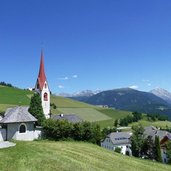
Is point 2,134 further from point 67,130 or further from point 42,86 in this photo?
point 42,86

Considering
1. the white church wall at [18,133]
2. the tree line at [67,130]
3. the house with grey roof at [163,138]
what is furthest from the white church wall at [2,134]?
the house with grey roof at [163,138]

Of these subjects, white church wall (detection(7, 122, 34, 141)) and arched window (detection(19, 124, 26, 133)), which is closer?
white church wall (detection(7, 122, 34, 141))

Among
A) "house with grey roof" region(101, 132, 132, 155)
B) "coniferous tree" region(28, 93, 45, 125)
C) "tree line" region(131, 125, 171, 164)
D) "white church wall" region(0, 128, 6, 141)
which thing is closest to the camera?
"white church wall" region(0, 128, 6, 141)

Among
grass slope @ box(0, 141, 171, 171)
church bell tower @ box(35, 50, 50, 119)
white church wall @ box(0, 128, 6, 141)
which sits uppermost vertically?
church bell tower @ box(35, 50, 50, 119)

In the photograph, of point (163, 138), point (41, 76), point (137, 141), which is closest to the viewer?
point (41, 76)

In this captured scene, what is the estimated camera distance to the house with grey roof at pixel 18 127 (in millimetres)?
51000

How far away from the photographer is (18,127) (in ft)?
171

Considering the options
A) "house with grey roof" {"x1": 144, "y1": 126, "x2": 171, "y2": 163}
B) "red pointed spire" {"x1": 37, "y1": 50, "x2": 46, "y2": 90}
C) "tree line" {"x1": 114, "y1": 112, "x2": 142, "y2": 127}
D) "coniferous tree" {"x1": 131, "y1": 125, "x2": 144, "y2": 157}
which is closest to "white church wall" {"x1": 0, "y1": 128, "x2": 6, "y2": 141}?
"red pointed spire" {"x1": 37, "y1": 50, "x2": 46, "y2": 90}

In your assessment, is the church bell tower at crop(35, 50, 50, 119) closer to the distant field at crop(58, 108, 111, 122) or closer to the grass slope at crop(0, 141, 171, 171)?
the grass slope at crop(0, 141, 171, 171)

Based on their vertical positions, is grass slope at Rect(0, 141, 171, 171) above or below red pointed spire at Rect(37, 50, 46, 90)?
below

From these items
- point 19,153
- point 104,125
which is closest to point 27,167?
point 19,153

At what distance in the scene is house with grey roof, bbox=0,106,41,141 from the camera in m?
51.0

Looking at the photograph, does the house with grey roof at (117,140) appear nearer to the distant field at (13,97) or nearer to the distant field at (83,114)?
the distant field at (83,114)

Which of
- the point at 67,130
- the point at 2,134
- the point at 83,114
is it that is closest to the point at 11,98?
the point at 83,114
